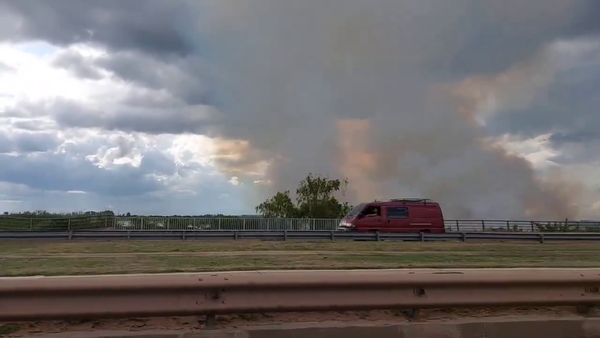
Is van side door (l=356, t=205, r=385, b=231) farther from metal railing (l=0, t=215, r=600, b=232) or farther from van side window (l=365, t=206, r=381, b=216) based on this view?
metal railing (l=0, t=215, r=600, b=232)

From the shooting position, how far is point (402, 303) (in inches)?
217

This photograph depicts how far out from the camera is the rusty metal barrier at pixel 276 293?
4.88m

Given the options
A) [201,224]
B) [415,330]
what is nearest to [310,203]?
[201,224]

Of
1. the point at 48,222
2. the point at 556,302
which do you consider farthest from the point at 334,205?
the point at 556,302

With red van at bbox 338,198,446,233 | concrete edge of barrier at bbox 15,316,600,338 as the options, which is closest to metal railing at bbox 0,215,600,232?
red van at bbox 338,198,446,233

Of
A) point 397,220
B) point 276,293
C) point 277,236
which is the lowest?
point 276,293

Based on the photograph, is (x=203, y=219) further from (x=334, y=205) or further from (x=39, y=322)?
(x=39, y=322)

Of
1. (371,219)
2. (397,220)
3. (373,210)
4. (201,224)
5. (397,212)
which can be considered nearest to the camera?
(371,219)

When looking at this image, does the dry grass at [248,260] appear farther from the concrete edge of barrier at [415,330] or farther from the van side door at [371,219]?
the van side door at [371,219]

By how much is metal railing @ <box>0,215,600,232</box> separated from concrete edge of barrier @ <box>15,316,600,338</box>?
30.6 m

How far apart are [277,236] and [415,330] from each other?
19.6m

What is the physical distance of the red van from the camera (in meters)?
28.8

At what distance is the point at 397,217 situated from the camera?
96.3 ft

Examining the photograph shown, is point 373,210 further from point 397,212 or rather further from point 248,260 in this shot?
Answer: point 248,260
